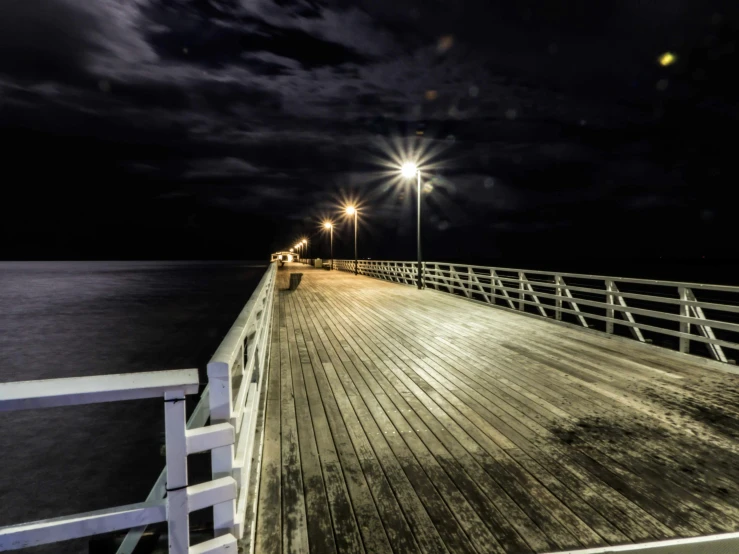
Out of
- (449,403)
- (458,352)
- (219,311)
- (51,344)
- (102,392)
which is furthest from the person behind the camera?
(219,311)

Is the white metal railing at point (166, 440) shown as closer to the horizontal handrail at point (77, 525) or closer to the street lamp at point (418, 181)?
the horizontal handrail at point (77, 525)

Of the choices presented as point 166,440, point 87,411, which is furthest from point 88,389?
point 87,411

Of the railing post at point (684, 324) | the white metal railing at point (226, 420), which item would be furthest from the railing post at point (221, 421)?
the railing post at point (684, 324)

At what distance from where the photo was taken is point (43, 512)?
893cm

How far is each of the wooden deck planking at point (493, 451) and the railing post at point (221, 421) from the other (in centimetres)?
61

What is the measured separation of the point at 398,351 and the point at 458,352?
99cm

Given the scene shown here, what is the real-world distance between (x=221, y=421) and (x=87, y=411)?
1598 centimetres

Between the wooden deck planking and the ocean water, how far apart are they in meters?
6.36

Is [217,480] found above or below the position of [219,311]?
above

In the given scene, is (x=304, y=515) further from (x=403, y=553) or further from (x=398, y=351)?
(x=398, y=351)

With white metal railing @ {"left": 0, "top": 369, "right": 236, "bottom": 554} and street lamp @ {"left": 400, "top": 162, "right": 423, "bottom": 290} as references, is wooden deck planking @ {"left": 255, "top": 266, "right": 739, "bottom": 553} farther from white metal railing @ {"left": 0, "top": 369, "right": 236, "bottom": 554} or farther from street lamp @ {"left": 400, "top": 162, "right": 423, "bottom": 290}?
street lamp @ {"left": 400, "top": 162, "right": 423, "bottom": 290}

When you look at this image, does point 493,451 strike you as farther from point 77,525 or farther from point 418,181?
point 418,181

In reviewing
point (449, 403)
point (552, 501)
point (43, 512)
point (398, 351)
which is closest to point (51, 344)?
point (43, 512)

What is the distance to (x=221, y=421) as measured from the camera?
2.10 m
